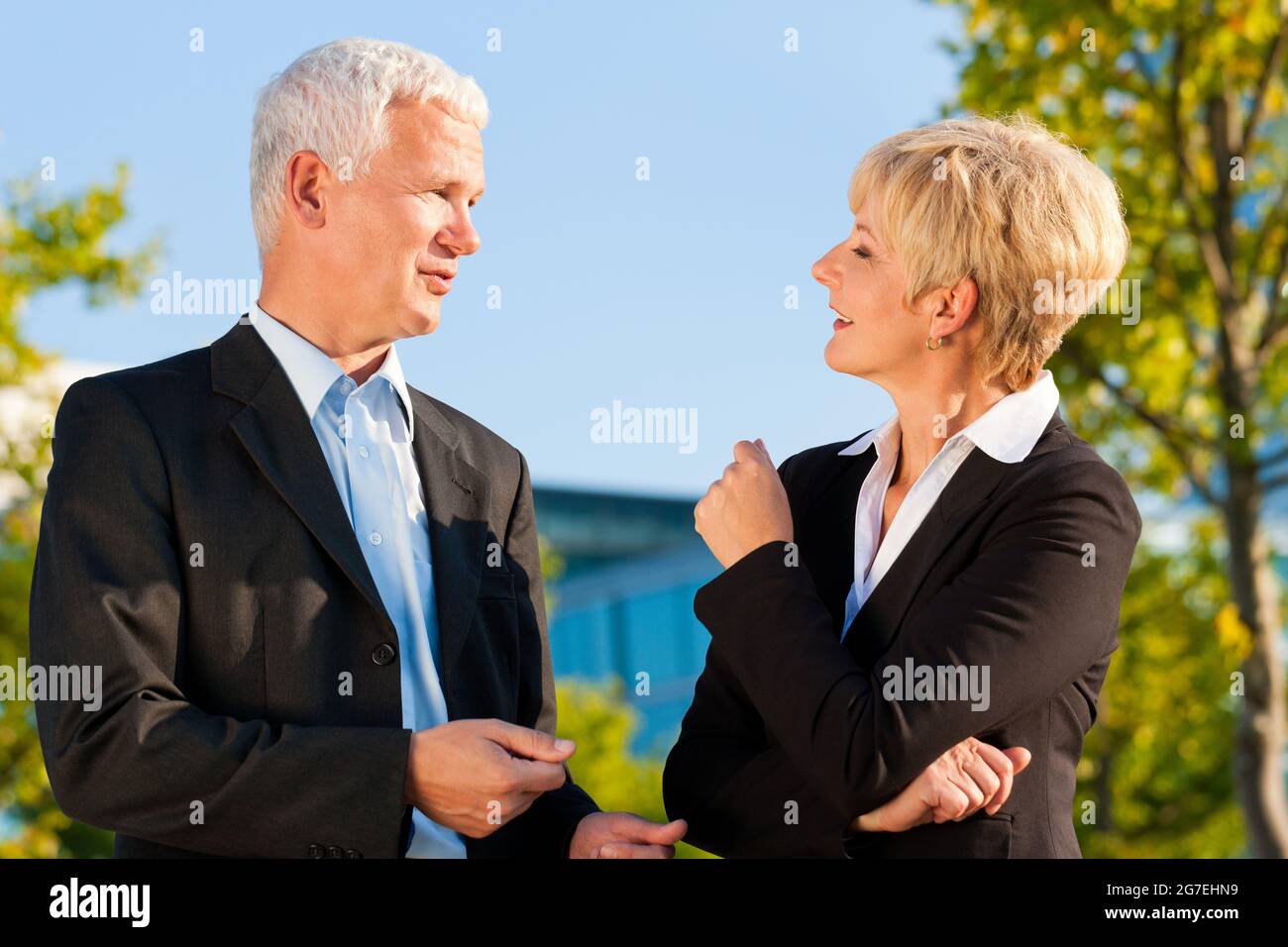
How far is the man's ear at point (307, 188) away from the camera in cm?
322

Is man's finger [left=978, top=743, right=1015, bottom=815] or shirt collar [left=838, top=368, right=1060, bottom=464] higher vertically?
shirt collar [left=838, top=368, right=1060, bottom=464]

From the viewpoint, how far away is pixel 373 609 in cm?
296

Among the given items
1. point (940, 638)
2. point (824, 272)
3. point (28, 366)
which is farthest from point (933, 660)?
point (28, 366)

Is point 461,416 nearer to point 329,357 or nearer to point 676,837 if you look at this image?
point 329,357

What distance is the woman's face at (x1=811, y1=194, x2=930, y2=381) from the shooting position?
318 centimetres

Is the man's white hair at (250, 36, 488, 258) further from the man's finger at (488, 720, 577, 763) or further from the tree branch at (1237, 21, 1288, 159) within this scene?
the tree branch at (1237, 21, 1288, 159)

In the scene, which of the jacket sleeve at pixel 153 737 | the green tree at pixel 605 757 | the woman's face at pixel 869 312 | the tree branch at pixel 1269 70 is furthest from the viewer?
the green tree at pixel 605 757

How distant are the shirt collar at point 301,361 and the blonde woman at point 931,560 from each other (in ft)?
2.81

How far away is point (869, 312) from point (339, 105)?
4.02 ft

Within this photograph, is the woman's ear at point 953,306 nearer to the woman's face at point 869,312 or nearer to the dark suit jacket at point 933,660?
the woman's face at point 869,312

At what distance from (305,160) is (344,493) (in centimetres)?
73

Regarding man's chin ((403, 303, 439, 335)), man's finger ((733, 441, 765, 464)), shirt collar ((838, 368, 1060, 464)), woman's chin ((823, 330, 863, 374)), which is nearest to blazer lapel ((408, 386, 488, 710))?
man's chin ((403, 303, 439, 335))

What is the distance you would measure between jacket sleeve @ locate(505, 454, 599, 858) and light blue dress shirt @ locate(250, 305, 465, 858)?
0.26m

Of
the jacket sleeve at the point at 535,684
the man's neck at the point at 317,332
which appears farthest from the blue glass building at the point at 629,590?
the man's neck at the point at 317,332
